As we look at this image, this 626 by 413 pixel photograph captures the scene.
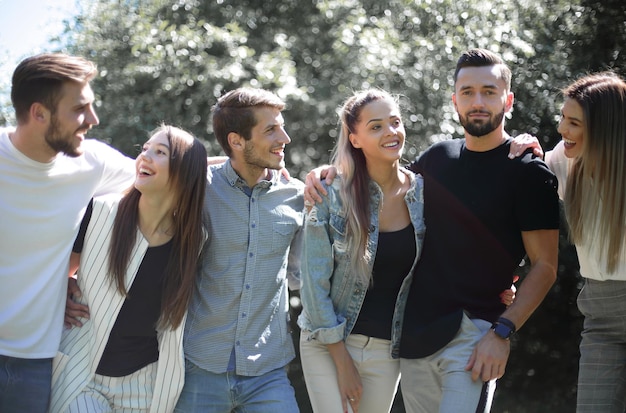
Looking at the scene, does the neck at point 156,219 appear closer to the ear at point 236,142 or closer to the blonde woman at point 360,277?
the ear at point 236,142

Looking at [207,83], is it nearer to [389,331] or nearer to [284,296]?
[284,296]

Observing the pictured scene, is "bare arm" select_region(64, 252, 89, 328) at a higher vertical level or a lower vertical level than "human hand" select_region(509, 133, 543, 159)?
lower

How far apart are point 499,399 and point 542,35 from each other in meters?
3.52

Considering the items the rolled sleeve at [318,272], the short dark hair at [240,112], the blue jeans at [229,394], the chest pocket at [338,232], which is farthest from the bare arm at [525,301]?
the short dark hair at [240,112]

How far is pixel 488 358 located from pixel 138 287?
1675 mm

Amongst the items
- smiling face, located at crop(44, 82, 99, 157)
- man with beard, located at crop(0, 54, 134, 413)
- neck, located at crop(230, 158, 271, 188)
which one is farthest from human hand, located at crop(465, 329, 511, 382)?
smiling face, located at crop(44, 82, 99, 157)

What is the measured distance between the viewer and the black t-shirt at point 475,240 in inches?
149

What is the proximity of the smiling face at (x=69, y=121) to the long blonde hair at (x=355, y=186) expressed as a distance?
1282 mm

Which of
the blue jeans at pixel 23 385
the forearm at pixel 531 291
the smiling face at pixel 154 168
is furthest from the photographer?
the smiling face at pixel 154 168

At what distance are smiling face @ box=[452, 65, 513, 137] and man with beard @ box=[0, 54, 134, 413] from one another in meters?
1.83

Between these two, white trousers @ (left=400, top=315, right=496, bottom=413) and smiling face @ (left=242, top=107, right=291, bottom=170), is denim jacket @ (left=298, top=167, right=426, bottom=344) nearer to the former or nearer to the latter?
white trousers @ (left=400, top=315, right=496, bottom=413)

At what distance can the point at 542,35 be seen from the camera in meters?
7.20

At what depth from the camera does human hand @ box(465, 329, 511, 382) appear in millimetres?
3699

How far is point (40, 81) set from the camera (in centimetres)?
379
